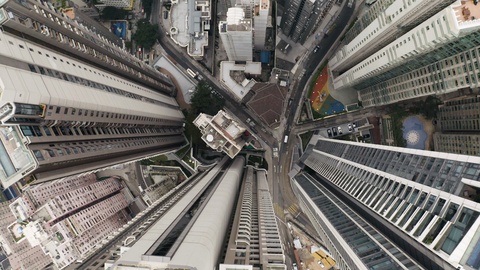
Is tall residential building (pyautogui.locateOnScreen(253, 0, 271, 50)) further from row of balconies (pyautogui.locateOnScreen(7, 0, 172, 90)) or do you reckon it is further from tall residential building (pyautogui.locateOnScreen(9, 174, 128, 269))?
tall residential building (pyautogui.locateOnScreen(9, 174, 128, 269))

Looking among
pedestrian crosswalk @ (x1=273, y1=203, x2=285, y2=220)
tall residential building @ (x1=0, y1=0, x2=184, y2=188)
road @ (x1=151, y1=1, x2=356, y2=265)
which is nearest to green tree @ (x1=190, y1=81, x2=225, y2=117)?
road @ (x1=151, y1=1, x2=356, y2=265)

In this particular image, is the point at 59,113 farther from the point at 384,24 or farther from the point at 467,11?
the point at 384,24

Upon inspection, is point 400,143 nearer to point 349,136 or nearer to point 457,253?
point 349,136

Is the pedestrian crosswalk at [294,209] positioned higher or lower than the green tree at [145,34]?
lower

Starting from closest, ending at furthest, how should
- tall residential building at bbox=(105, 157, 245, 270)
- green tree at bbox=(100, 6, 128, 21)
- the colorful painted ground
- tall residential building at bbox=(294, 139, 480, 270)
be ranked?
tall residential building at bbox=(105, 157, 245, 270) → tall residential building at bbox=(294, 139, 480, 270) → the colorful painted ground → green tree at bbox=(100, 6, 128, 21)

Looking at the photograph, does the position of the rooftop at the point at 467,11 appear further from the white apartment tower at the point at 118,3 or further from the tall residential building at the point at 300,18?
the white apartment tower at the point at 118,3

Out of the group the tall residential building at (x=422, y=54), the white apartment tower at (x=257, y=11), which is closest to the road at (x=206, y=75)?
the white apartment tower at (x=257, y=11)
